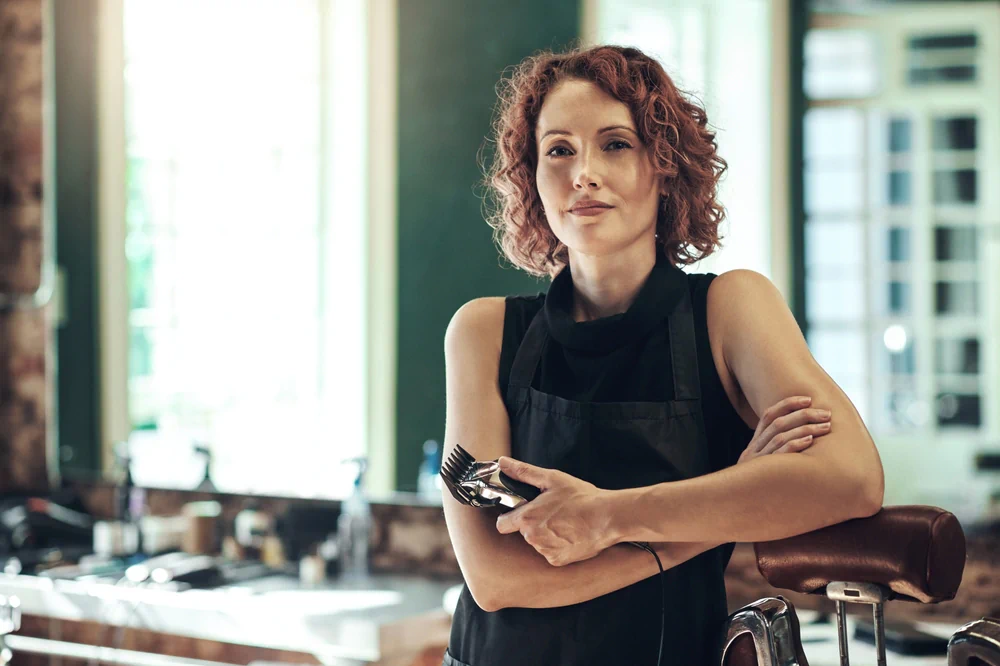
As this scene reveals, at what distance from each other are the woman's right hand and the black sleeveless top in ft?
0.40

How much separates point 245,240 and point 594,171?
238 cm

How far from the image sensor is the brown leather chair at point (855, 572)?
1.03m

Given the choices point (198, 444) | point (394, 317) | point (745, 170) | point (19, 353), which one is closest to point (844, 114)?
point (745, 170)

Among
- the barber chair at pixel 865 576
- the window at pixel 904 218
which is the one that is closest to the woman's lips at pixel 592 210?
the barber chair at pixel 865 576

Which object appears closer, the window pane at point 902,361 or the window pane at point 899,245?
the window pane at point 902,361

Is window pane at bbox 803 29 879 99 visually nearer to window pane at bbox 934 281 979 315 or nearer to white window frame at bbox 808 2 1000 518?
white window frame at bbox 808 2 1000 518

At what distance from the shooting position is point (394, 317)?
3113 mm

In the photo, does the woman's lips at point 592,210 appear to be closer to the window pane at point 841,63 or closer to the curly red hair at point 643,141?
the curly red hair at point 643,141

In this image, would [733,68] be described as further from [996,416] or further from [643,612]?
[643,612]

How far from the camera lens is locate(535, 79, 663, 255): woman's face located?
1.36 meters

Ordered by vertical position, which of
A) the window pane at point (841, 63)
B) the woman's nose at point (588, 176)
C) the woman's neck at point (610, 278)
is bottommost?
the woman's neck at point (610, 278)

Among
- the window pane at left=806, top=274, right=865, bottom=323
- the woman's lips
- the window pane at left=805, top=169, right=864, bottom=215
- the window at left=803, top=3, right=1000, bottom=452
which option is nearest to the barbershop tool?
the woman's lips

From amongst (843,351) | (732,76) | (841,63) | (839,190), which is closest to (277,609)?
(732,76)

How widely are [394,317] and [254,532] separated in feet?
2.75
